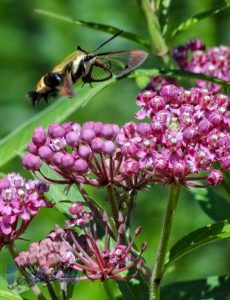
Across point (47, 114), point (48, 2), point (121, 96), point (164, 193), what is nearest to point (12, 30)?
point (48, 2)

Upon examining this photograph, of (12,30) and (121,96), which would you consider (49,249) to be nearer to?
(121,96)

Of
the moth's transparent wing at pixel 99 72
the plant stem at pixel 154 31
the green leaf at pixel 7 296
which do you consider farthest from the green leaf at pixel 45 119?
the green leaf at pixel 7 296

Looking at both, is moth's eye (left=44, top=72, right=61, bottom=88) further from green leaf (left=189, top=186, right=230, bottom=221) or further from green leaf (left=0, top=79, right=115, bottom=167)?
green leaf (left=189, top=186, right=230, bottom=221)

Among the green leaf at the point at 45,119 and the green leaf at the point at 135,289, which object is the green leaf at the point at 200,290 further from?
the green leaf at the point at 45,119

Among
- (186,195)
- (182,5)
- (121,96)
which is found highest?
(182,5)

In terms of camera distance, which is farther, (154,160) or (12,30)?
(12,30)

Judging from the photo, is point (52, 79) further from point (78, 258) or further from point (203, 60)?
point (203, 60)
